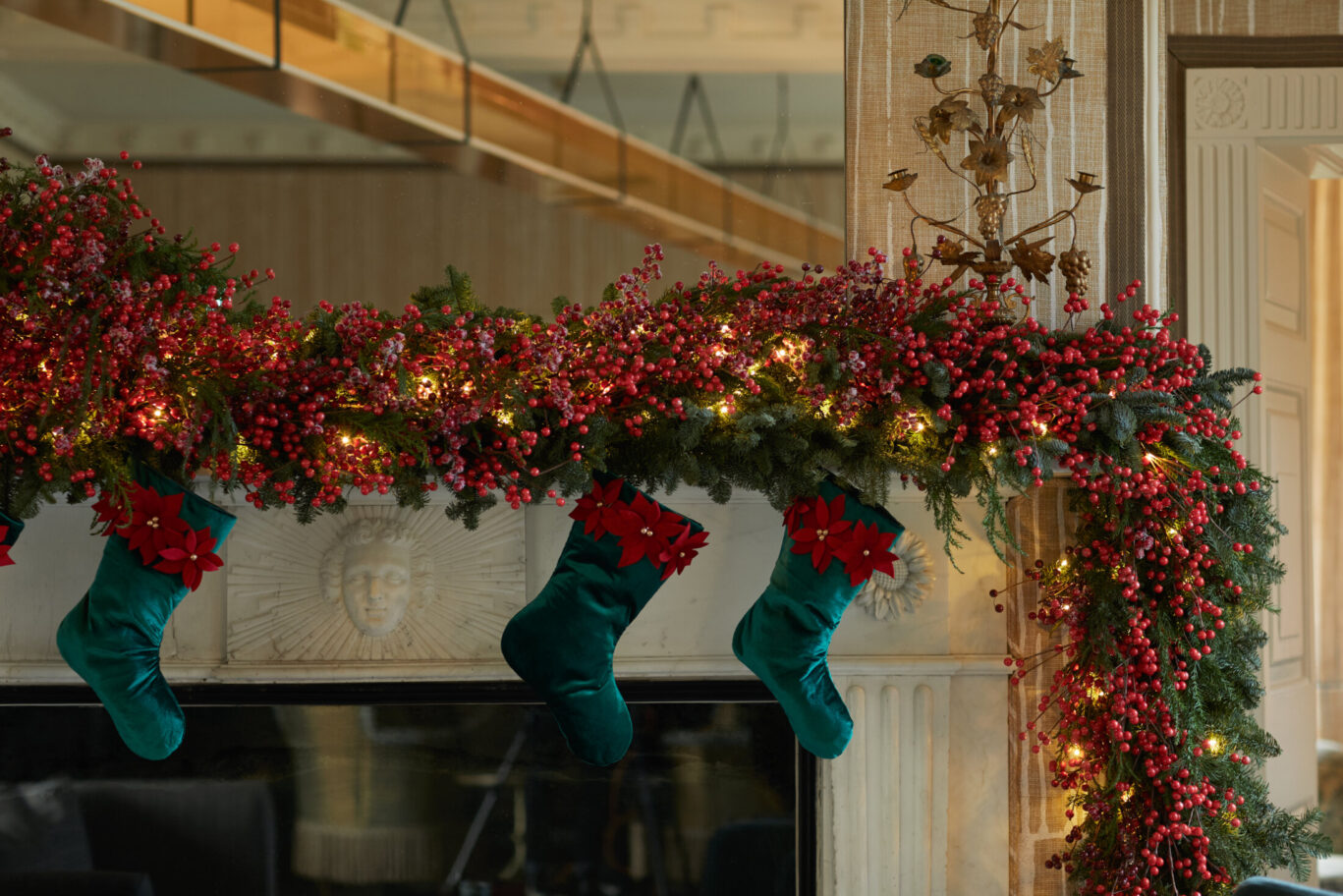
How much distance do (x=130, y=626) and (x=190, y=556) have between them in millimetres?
155

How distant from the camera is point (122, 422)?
57.5 inches

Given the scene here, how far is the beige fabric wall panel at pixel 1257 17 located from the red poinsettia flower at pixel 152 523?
6.97 feet

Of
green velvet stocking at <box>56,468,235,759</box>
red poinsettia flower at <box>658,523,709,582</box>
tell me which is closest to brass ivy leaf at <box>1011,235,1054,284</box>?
red poinsettia flower at <box>658,523,709,582</box>

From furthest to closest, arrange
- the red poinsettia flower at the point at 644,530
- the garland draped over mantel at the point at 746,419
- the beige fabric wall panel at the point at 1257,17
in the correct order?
the beige fabric wall panel at the point at 1257,17, the red poinsettia flower at the point at 644,530, the garland draped over mantel at the point at 746,419

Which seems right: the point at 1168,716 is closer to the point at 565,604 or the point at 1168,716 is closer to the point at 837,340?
the point at 837,340

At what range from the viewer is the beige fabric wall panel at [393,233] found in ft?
5.91

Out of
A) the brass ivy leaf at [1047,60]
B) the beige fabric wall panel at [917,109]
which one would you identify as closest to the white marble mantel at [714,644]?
the beige fabric wall panel at [917,109]

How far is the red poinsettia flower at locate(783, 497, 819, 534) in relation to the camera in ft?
5.14

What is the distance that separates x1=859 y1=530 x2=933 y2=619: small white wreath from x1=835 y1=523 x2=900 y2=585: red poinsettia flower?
10.8 inches

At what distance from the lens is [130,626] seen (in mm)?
1517

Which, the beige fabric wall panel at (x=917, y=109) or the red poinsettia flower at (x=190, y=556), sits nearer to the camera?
the red poinsettia flower at (x=190, y=556)

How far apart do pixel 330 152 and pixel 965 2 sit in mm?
1258

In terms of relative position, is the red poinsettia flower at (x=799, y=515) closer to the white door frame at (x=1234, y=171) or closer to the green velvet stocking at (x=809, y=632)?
the green velvet stocking at (x=809, y=632)

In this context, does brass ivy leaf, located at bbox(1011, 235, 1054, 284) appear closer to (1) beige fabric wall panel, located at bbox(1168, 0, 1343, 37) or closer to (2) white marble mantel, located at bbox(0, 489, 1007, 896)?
(2) white marble mantel, located at bbox(0, 489, 1007, 896)
